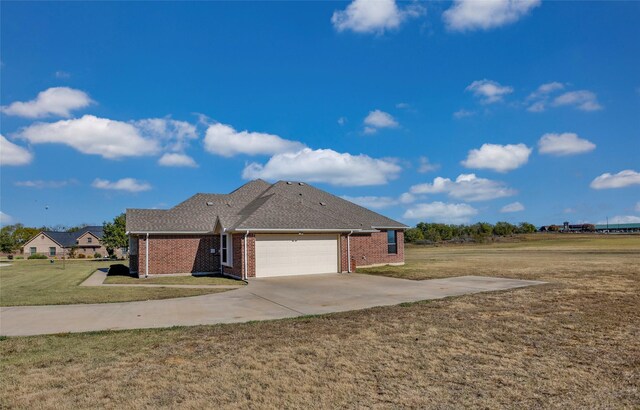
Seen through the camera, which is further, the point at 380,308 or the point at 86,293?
the point at 86,293

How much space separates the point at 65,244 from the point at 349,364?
75753 millimetres

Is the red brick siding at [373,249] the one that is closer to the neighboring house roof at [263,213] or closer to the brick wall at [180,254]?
the neighboring house roof at [263,213]

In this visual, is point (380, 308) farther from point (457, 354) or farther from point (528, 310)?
point (457, 354)

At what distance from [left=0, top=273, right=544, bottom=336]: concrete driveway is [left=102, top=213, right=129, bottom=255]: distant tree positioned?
42.0m

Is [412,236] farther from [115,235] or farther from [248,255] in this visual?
[248,255]

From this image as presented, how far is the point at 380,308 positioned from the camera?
36.0 feet

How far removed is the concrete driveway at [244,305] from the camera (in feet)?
31.3

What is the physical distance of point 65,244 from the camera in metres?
68.5

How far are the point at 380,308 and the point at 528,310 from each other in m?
3.70

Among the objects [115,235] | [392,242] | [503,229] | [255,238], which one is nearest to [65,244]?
[115,235]

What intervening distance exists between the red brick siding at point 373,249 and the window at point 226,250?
7.20 metres

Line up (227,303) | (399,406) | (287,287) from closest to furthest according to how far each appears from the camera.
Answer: (399,406) → (227,303) → (287,287)

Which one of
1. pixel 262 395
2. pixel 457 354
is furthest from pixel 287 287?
pixel 262 395

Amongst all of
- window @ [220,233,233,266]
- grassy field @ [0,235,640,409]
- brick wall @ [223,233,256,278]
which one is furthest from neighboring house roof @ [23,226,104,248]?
grassy field @ [0,235,640,409]
